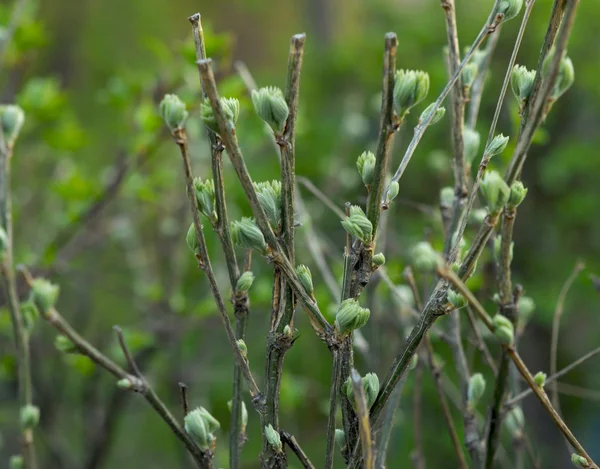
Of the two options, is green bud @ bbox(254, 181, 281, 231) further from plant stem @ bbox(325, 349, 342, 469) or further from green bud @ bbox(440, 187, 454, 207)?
green bud @ bbox(440, 187, 454, 207)

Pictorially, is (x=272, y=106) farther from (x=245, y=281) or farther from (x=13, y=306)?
(x=13, y=306)

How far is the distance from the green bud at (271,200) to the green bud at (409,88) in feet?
0.35

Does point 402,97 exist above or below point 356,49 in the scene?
below

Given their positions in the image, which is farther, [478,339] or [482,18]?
[482,18]

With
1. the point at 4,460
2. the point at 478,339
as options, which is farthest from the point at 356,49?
the point at 478,339

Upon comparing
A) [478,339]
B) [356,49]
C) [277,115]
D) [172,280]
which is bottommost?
[172,280]

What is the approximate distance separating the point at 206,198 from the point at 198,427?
6.8 inches

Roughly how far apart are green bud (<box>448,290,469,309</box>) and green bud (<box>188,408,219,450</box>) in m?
0.21

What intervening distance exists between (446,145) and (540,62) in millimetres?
1786

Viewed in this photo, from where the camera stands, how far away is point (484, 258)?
4.01 feet

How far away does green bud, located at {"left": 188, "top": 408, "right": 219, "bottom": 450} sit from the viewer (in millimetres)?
499

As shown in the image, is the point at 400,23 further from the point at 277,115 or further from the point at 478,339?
the point at 277,115

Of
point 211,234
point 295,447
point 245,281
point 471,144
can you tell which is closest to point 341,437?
point 295,447

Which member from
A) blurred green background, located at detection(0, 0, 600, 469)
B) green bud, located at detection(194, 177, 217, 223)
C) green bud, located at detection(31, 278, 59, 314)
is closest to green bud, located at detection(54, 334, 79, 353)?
green bud, located at detection(31, 278, 59, 314)
